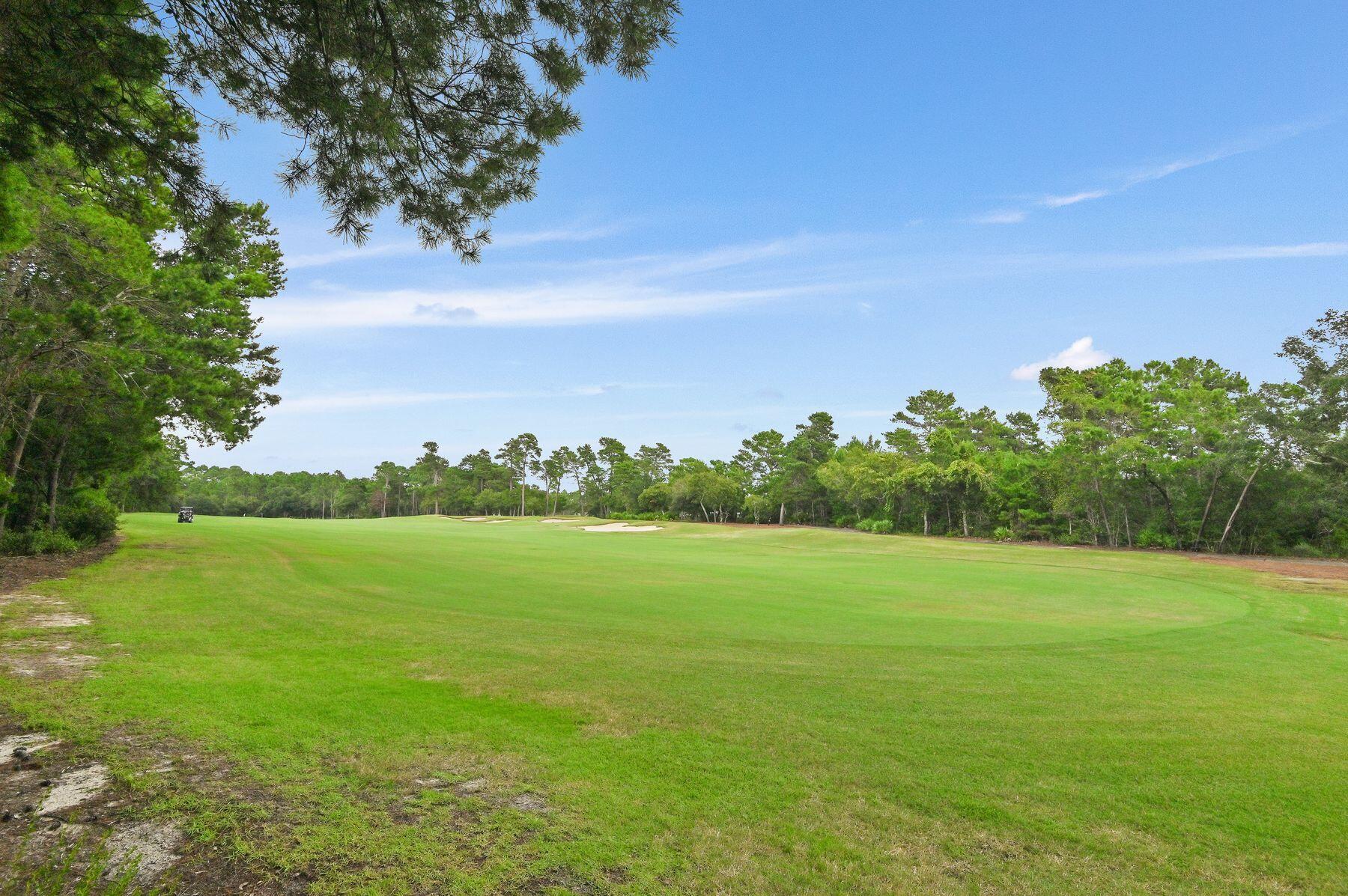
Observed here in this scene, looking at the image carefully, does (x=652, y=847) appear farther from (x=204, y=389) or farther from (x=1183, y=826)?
(x=204, y=389)

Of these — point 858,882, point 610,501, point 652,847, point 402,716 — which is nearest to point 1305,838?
point 858,882

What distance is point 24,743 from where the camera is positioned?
495 centimetres

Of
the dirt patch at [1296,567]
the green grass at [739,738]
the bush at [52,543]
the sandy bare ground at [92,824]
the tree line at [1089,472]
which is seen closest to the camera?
the sandy bare ground at [92,824]

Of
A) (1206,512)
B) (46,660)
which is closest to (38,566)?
(46,660)

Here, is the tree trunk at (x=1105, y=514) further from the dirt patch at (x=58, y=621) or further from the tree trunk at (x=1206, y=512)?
the dirt patch at (x=58, y=621)

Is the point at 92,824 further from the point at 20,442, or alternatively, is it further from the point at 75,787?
the point at 20,442

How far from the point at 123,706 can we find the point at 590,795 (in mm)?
4604

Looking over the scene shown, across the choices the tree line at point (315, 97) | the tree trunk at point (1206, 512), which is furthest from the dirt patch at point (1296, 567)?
the tree line at point (315, 97)

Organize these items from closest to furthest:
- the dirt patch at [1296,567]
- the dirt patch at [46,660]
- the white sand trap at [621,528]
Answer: the dirt patch at [46,660]
the dirt patch at [1296,567]
the white sand trap at [621,528]

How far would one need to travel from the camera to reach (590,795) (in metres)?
4.53

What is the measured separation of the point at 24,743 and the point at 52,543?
18691mm

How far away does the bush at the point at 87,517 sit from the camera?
840 inches

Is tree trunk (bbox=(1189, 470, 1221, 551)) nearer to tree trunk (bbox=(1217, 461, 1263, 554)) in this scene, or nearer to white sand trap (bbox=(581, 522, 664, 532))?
tree trunk (bbox=(1217, 461, 1263, 554))

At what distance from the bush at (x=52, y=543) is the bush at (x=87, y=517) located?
6.89ft
